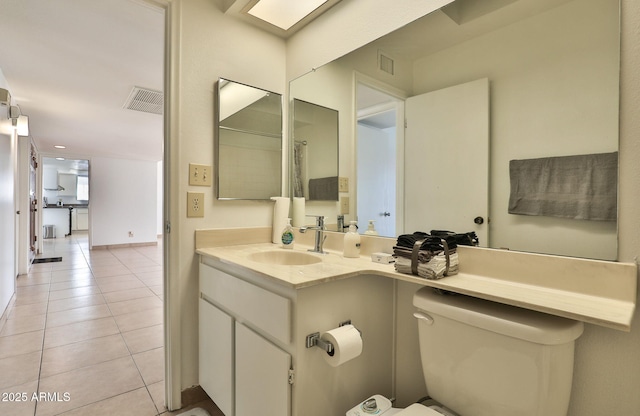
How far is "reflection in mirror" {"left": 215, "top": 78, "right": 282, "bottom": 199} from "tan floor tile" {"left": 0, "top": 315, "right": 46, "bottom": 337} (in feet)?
7.56

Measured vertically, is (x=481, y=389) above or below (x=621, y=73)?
below

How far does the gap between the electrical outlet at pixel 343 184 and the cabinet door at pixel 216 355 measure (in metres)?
0.86

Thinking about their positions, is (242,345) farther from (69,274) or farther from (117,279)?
(69,274)

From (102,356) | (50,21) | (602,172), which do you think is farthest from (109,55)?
(602,172)

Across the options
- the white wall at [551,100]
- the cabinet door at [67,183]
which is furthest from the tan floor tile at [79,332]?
the cabinet door at [67,183]

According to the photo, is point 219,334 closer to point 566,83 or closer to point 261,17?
point 566,83

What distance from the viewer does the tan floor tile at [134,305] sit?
2.96 m

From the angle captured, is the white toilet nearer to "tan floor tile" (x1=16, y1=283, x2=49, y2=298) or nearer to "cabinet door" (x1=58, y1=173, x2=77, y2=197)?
"tan floor tile" (x1=16, y1=283, x2=49, y2=298)

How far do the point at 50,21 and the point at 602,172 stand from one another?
2.88 metres

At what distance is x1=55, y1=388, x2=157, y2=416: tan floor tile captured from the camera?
1.55 meters

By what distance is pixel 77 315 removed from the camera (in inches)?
111

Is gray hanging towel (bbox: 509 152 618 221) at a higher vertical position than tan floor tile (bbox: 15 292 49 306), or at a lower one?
higher

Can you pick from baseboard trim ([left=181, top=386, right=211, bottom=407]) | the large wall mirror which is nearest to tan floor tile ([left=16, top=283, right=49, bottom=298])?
baseboard trim ([left=181, top=386, right=211, bottom=407])

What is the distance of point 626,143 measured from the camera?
0.82 metres
